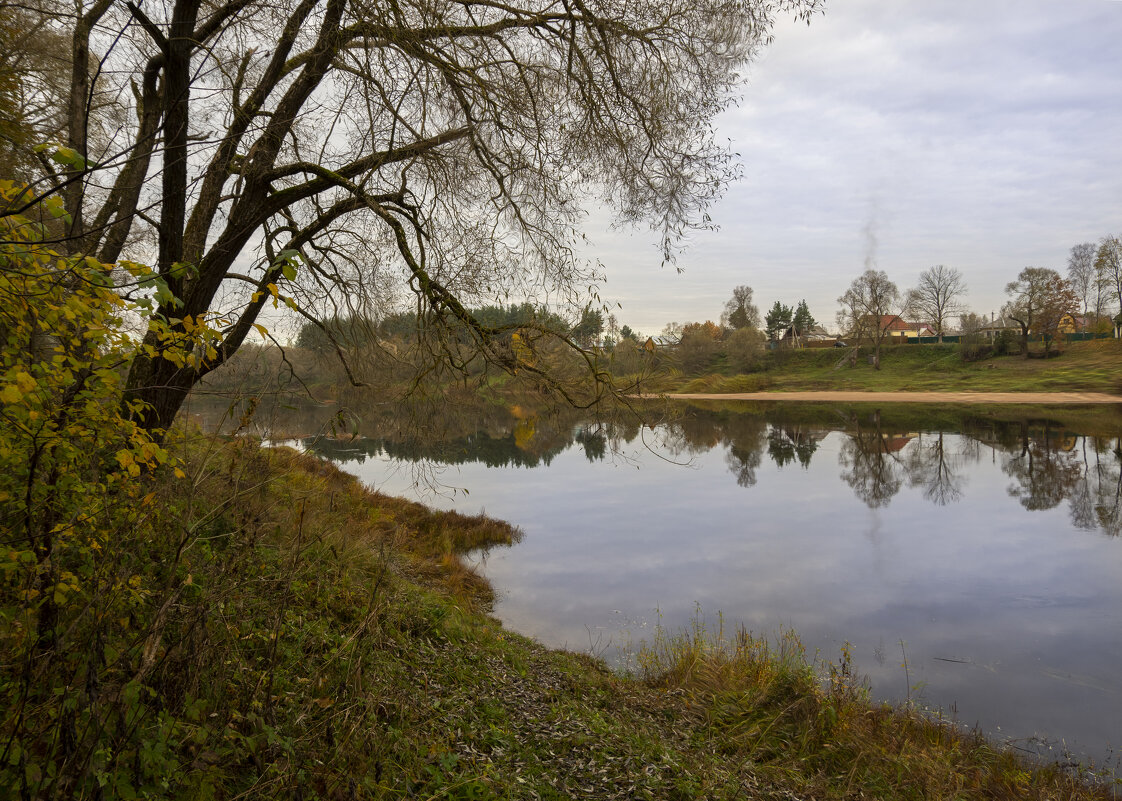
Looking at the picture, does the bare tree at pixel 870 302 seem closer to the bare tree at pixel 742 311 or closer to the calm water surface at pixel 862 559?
the bare tree at pixel 742 311

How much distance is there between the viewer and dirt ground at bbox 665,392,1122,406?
43.3 metres

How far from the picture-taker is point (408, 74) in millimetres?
5348

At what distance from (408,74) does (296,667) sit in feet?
16.1

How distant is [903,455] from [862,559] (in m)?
14.0

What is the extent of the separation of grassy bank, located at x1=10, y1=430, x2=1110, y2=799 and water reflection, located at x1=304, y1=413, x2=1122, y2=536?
324 cm

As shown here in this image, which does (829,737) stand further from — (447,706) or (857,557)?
(857,557)

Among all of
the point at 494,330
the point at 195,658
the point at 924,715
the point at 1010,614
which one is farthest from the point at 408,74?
the point at 1010,614

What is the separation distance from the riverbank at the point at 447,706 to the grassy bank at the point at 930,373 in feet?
144

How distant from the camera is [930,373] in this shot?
196 feet

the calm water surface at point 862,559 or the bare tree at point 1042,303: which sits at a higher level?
the bare tree at point 1042,303

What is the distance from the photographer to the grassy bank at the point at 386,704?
109 inches

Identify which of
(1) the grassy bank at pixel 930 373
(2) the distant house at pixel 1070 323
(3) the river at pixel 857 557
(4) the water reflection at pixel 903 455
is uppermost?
(2) the distant house at pixel 1070 323

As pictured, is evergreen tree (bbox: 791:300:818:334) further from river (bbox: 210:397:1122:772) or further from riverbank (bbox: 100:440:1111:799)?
riverbank (bbox: 100:440:1111:799)

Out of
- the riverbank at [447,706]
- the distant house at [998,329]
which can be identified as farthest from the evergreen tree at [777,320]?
the riverbank at [447,706]
